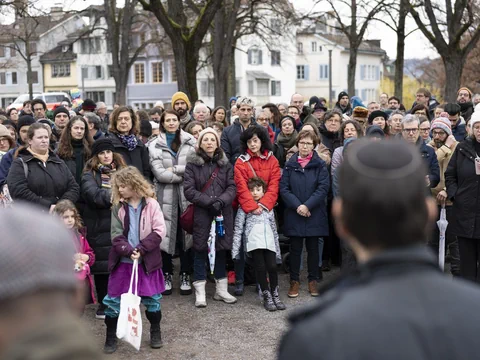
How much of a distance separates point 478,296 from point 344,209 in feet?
1.49

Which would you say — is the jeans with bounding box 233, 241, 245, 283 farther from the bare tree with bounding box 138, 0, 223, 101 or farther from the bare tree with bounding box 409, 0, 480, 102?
the bare tree with bounding box 409, 0, 480, 102

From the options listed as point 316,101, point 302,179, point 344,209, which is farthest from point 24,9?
point 344,209

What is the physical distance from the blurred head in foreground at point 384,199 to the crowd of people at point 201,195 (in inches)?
179

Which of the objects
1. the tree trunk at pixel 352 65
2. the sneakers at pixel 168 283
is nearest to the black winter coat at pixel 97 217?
the sneakers at pixel 168 283

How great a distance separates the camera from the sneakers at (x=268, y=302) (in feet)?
26.0

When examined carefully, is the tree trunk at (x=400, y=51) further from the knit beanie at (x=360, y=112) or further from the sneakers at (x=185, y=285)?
the sneakers at (x=185, y=285)

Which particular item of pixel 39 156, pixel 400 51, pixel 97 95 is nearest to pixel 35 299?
pixel 39 156

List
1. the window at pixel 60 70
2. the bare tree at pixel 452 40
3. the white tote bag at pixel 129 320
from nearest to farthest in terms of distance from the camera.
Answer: the white tote bag at pixel 129 320 → the bare tree at pixel 452 40 → the window at pixel 60 70

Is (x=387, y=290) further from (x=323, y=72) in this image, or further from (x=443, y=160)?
(x=323, y=72)

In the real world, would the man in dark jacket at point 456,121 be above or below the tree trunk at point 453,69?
below

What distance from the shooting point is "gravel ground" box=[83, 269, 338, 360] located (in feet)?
21.7

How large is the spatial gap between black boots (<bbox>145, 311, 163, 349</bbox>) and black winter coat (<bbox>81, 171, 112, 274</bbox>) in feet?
2.66

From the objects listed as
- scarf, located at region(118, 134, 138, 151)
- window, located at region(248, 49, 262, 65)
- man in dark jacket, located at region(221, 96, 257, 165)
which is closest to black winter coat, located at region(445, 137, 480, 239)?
man in dark jacket, located at region(221, 96, 257, 165)

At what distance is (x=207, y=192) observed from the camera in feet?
26.8
